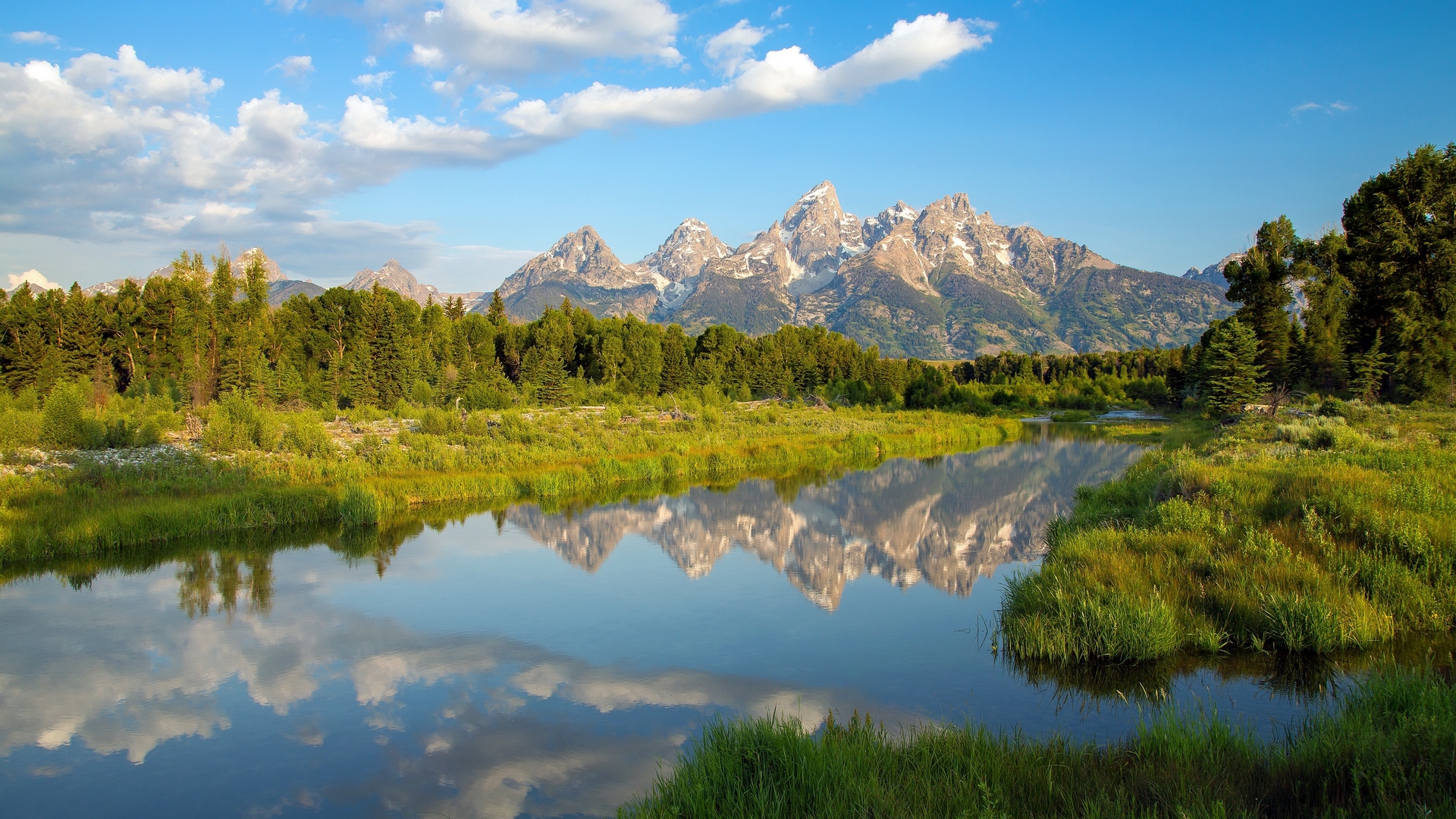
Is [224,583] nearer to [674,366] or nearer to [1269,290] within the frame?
[1269,290]

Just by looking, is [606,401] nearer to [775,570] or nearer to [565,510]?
[565,510]

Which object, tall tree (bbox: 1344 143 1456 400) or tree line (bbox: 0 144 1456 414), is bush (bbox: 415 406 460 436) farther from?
tall tree (bbox: 1344 143 1456 400)

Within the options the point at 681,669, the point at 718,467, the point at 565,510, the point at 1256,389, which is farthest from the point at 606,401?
the point at 681,669

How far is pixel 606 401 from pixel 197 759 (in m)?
46.6

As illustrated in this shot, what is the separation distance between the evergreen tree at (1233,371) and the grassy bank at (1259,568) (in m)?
22.9

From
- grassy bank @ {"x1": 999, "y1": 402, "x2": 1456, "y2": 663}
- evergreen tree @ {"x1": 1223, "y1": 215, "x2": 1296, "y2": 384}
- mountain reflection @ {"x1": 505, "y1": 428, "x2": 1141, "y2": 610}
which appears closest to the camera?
→ grassy bank @ {"x1": 999, "y1": 402, "x2": 1456, "y2": 663}

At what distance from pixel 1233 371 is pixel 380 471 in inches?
1515

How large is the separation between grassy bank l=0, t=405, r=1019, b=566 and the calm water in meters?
1.90

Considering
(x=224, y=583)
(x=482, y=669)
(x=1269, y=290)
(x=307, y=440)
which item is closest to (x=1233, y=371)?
(x=1269, y=290)

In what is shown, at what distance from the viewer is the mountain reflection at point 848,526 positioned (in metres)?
16.8

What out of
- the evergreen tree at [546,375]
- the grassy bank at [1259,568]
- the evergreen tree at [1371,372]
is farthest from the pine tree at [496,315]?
the grassy bank at [1259,568]

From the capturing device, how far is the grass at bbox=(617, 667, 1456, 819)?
5.16 m

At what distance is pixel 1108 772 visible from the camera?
6109 millimetres

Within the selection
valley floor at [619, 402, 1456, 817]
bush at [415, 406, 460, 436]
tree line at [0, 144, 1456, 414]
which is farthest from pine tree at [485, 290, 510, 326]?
valley floor at [619, 402, 1456, 817]
